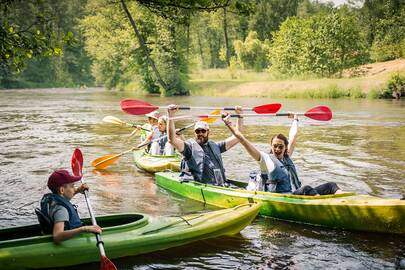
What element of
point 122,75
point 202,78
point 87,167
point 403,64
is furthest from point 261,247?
point 122,75

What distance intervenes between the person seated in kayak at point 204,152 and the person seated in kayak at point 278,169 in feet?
2.16

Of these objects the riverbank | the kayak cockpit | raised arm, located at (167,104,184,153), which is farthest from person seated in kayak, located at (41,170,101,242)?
the riverbank

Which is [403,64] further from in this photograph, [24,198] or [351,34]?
[24,198]

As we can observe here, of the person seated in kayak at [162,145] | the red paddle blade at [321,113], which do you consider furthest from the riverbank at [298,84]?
the red paddle blade at [321,113]

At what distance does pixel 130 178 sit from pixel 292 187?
354 cm

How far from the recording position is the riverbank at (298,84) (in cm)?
2667

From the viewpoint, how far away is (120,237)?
4.75m

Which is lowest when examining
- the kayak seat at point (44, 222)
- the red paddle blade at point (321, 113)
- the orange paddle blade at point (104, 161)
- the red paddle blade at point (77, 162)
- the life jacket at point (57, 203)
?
the orange paddle blade at point (104, 161)

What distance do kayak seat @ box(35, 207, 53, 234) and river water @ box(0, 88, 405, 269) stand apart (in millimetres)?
505

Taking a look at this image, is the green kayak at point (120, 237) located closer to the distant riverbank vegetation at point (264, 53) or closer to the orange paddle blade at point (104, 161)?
the orange paddle blade at point (104, 161)

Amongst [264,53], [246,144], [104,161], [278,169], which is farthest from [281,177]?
[264,53]

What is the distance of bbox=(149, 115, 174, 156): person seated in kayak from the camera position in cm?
929

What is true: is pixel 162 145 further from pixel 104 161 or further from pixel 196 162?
pixel 196 162

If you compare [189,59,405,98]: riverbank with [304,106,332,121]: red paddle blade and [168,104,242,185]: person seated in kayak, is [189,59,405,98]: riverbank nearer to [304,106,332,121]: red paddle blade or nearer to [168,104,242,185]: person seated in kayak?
[304,106,332,121]: red paddle blade
